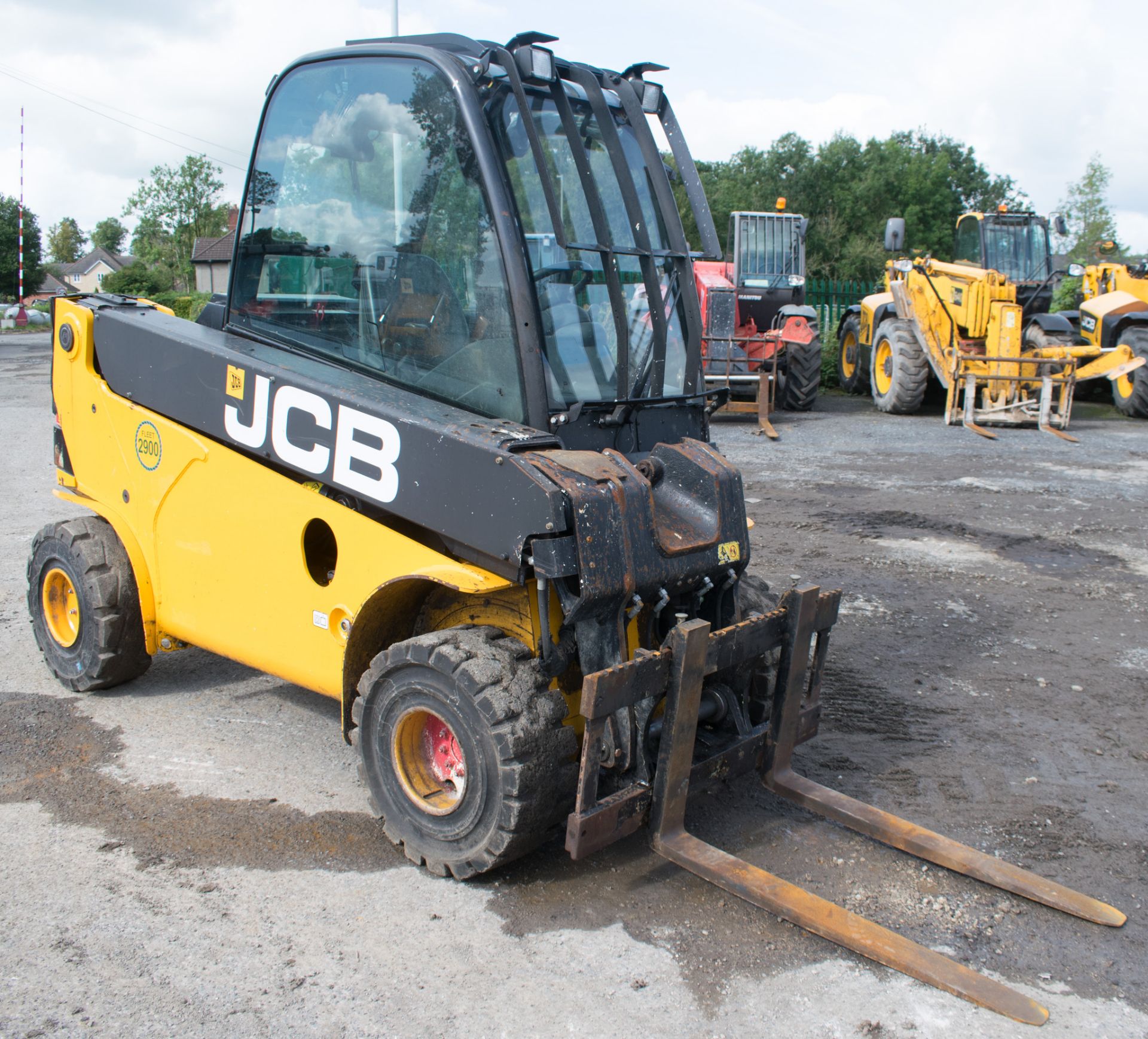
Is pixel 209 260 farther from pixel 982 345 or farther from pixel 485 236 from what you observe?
pixel 485 236

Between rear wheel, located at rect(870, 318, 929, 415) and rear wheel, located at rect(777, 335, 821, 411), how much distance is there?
3.56ft

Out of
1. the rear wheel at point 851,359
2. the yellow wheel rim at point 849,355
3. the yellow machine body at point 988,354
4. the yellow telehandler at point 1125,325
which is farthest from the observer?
the yellow wheel rim at point 849,355

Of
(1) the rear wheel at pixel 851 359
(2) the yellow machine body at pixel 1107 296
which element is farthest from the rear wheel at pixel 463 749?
(1) the rear wheel at pixel 851 359

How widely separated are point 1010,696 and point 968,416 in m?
10.3

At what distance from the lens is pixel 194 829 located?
3721 mm

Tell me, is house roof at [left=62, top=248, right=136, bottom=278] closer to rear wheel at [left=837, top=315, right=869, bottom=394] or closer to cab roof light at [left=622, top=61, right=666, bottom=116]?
rear wheel at [left=837, top=315, right=869, bottom=394]

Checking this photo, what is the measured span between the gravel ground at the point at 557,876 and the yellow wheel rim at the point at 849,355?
13.5 m

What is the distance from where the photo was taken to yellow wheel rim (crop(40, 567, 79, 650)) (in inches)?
192

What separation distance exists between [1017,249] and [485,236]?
1545 centimetres

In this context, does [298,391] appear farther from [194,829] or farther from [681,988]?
[681,988]

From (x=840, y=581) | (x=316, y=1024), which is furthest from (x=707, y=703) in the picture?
(x=840, y=581)

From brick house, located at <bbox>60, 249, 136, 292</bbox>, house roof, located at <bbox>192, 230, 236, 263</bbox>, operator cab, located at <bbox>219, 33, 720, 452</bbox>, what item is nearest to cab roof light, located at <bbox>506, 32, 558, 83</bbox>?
operator cab, located at <bbox>219, 33, 720, 452</bbox>

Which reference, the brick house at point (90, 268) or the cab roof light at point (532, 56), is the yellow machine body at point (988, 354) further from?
the brick house at point (90, 268)

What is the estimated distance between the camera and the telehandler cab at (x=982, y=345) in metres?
14.7
